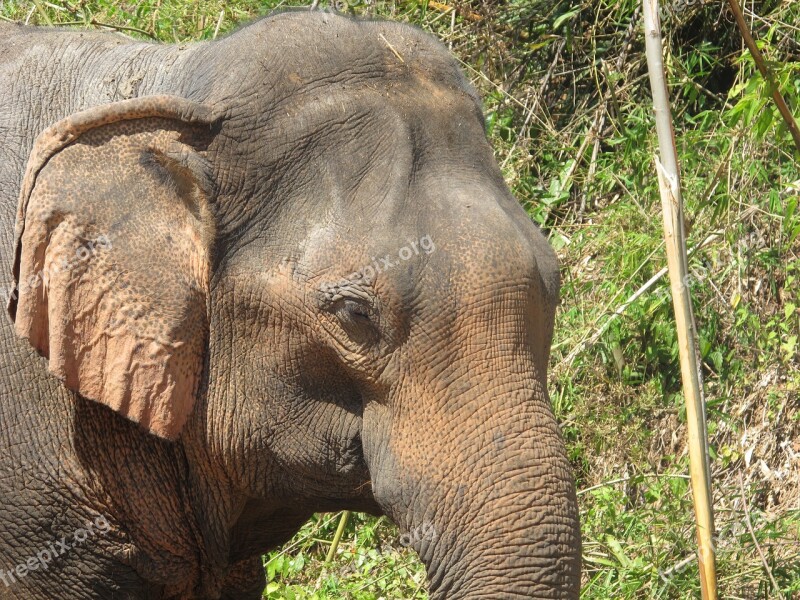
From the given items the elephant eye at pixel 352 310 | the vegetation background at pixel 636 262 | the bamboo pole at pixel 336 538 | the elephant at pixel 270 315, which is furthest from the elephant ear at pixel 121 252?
the bamboo pole at pixel 336 538

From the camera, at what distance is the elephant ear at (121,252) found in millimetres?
2674

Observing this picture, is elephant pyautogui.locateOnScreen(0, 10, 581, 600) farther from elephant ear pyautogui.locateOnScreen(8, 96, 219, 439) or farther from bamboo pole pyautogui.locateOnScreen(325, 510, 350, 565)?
bamboo pole pyautogui.locateOnScreen(325, 510, 350, 565)

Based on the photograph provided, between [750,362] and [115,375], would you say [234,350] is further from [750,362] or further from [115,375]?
[750,362]

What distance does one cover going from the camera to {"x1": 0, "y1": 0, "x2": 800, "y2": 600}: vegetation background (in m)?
4.33

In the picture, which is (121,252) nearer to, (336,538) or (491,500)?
(491,500)

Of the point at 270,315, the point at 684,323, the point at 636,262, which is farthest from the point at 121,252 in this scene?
the point at 636,262

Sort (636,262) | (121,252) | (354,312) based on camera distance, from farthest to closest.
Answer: (636,262) → (121,252) → (354,312)

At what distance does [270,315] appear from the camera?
8.86 feet

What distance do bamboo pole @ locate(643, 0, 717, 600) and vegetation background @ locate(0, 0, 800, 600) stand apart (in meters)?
1.29

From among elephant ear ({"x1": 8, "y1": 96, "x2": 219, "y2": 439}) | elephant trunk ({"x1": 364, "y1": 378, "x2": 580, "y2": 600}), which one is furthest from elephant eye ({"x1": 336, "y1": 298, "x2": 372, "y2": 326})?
elephant ear ({"x1": 8, "y1": 96, "x2": 219, "y2": 439})

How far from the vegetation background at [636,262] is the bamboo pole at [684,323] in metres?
1.29

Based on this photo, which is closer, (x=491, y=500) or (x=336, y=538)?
(x=491, y=500)

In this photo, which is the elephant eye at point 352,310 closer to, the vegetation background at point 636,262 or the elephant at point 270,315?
the elephant at point 270,315

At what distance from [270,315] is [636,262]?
2.67 m
